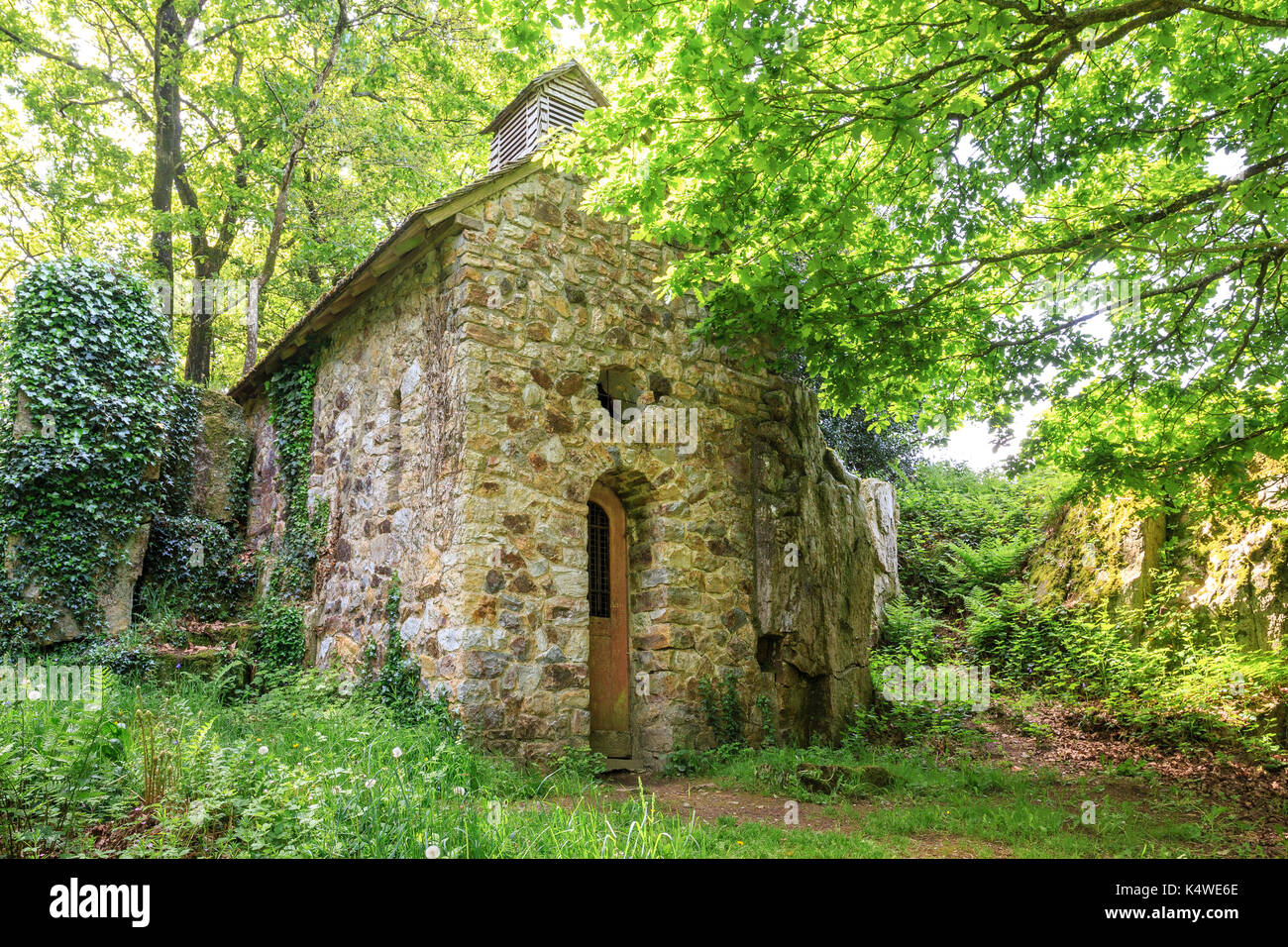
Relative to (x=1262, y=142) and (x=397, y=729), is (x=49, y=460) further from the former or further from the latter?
(x=1262, y=142)

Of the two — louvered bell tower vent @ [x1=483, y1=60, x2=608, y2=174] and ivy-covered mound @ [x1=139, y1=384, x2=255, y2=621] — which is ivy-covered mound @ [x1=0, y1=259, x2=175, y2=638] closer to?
ivy-covered mound @ [x1=139, y1=384, x2=255, y2=621]

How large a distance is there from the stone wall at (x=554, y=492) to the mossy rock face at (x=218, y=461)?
2596 mm

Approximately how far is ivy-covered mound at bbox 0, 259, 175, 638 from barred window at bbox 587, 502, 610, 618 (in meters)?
5.92

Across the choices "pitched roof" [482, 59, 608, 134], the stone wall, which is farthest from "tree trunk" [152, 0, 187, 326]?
"pitched roof" [482, 59, 608, 134]

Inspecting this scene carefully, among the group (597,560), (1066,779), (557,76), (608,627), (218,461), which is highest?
(557,76)

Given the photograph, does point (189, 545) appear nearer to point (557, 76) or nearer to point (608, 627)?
point (608, 627)

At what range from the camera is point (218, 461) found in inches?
460

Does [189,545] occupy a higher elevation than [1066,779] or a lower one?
higher

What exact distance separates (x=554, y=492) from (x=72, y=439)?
6.22 meters

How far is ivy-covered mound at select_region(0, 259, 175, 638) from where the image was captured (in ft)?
29.5

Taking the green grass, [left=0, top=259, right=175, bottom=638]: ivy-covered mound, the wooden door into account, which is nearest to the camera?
the green grass

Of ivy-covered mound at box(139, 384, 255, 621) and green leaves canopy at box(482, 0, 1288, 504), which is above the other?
green leaves canopy at box(482, 0, 1288, 504)

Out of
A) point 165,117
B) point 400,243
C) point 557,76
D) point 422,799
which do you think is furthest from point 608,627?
point 165,117

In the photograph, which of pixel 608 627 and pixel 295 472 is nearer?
pixel 608 627
